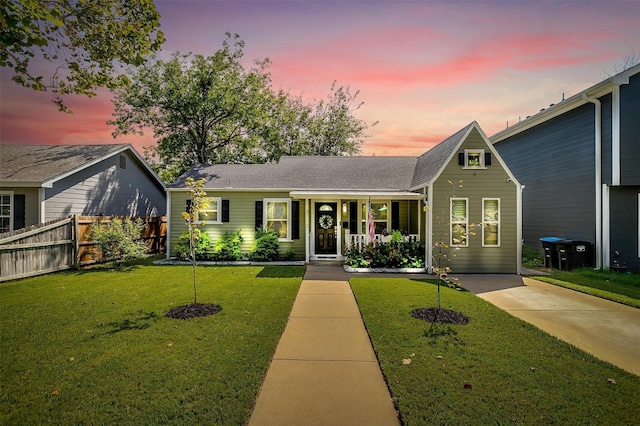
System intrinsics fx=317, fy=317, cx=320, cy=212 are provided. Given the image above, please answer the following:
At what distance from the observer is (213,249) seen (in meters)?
13.8

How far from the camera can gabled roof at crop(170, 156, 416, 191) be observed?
46.2ft

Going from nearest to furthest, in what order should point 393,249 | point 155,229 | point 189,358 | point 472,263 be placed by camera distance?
point 189,358 < point 472,263 < point 393,249 < point 155,229

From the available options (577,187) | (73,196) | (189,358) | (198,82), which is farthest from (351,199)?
(198,82)

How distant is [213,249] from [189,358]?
393 inches

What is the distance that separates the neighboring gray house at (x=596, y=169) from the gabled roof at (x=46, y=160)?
781 inches

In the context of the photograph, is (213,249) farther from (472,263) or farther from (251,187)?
(472,263)

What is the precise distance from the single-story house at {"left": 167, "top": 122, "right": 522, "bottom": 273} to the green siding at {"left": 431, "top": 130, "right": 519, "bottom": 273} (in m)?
0.03

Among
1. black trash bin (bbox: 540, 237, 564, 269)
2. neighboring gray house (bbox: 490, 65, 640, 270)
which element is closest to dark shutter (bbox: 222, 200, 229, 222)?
black trash bin (bbox: 540, 237, 564, 269)

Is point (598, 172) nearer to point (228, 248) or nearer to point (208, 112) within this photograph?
point (228, 248)

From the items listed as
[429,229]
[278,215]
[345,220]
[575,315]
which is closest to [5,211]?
[278,215]

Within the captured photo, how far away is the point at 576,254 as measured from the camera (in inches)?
451

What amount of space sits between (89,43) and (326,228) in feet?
32.6

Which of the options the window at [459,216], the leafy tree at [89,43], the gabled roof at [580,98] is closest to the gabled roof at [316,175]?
the window at [459,216]

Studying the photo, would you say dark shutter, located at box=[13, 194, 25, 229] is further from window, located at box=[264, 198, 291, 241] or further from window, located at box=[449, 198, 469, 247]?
window, located at box=[449, 198, 469, 247]
